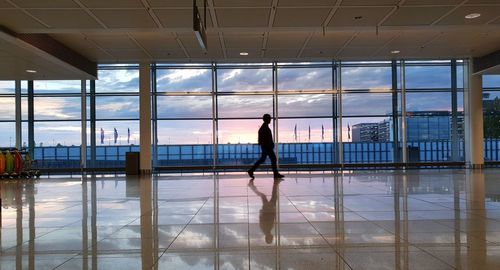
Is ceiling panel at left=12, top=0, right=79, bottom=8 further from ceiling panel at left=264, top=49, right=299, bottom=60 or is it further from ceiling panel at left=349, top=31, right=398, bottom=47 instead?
ceiling panel at left=349, top=31, right=398, bottom=47

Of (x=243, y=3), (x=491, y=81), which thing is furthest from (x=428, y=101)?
(x=243, y=3)

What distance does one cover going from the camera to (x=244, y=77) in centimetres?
1664

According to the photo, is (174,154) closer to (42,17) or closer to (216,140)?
(216,140)

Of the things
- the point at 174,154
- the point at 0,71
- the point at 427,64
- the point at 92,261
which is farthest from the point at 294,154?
the point at 92,261

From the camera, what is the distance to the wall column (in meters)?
15.4

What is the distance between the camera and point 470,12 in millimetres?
9195

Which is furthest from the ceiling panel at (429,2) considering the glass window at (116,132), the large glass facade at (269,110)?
the glass window at (116,132)

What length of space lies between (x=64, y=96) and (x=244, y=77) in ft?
23.1

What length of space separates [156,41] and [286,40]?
3707 millimetres

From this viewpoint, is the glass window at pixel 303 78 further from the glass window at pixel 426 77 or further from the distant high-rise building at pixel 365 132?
the glass window at pixel 426 77

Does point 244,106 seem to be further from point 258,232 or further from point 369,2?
point 258,232

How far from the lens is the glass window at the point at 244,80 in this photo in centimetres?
1644

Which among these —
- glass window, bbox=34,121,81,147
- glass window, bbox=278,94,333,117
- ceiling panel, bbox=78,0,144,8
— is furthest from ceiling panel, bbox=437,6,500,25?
glass window, bbox=34,121,81,147

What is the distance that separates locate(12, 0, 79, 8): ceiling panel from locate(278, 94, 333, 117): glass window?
9547 millimetres
